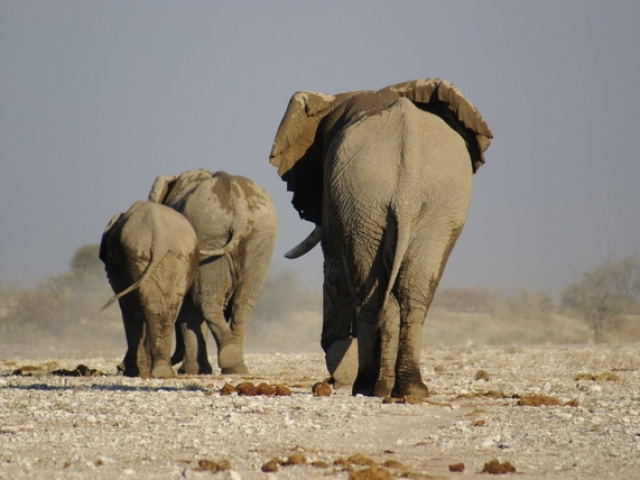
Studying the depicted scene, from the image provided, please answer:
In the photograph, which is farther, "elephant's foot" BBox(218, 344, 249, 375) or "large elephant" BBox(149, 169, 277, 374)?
"large elephant" BBox(149, 169, 277, 374)

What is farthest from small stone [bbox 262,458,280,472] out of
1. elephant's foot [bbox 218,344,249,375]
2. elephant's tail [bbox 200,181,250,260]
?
elephant's tail [bbox 200,181,250,260]

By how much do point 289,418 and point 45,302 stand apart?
1487 inches

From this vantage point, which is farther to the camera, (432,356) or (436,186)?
(432,356)

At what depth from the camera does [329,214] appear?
9.95 m

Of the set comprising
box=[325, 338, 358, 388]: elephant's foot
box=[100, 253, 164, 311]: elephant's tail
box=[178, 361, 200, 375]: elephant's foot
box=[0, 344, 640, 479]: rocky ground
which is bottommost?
box=[0, 344, 640, 479]: rocky ground

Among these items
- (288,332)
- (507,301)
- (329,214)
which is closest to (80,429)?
(329,214)

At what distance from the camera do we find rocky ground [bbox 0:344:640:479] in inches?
248

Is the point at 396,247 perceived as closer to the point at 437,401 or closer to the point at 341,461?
the point at 437,401

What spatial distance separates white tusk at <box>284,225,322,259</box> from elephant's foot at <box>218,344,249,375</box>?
6.01 metres

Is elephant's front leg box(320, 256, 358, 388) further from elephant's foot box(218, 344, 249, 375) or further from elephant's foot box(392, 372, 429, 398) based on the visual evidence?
elephant's foot box(218, 344, 249, 375)

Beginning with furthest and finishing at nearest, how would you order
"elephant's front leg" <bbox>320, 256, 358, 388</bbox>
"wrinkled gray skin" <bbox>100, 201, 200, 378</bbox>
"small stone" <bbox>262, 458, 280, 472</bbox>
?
"wrinkled gray skin" <bbox>100, 201, 200, 378</bbox> < "elephant's front leg" <bbox>320, 256, 358, 388</bbox> < "small stone" <bbox>262, 458, 280, 472</bbox>

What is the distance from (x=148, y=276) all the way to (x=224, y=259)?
2989 mm

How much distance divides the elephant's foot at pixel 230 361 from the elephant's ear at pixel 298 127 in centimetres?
698

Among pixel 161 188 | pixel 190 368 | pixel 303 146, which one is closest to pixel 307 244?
pixel 303 146
